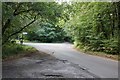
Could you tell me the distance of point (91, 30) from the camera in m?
19.5

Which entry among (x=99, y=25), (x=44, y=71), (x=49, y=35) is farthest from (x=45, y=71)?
(x=49, y=35)

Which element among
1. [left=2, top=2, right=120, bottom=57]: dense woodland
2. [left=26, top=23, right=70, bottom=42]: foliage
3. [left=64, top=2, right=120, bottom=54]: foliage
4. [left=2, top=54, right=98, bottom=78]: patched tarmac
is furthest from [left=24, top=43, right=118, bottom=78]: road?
[left=26, top=23, right=70, bottom=42]: foliage

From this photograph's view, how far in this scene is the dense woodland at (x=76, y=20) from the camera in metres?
11.9

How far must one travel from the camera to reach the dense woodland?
11875 millimetres

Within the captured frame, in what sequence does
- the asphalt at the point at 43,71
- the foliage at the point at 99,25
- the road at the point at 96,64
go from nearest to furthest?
the asphalt at the point at 43,71 → the road at the point at 96,64 → the foliage at the point at 99,25

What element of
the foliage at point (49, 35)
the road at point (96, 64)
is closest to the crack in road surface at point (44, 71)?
the road at point (96, 64)

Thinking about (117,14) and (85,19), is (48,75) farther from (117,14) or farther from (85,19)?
(85,19)

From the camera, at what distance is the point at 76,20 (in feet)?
72.2

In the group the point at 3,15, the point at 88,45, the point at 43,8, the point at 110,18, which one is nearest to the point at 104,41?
the point at 110,18

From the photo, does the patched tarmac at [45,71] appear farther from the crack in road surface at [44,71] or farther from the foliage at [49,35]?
the foliage at [49,35]

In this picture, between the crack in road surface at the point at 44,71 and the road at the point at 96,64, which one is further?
the road at the point at 96,64

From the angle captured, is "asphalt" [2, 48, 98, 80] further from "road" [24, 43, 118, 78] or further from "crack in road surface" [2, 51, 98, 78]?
"road" [24, 43, 118, 78]

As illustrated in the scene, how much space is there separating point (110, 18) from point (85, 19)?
2.73 meters

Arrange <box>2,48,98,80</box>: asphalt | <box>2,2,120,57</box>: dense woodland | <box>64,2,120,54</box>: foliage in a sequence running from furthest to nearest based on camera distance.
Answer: <box>64,2,120,54</box>: foliage, <box>2,2,120,57</box>: dense woodland, <box>2,48,98,80</box>: asphalt
